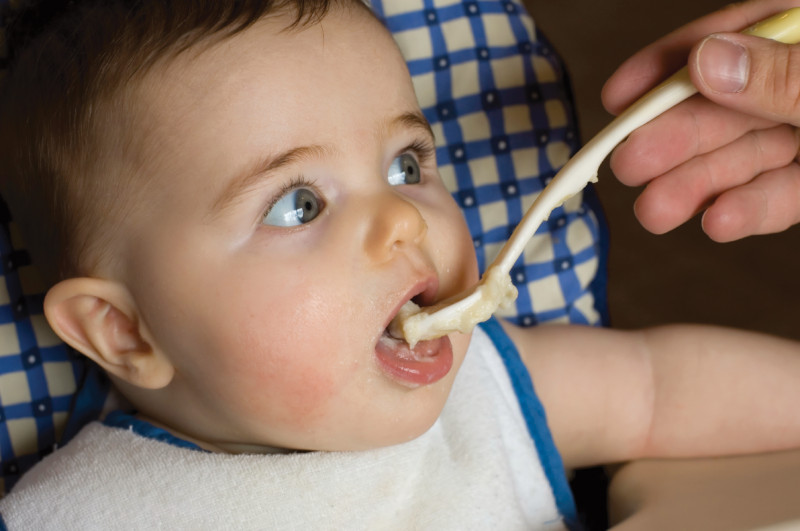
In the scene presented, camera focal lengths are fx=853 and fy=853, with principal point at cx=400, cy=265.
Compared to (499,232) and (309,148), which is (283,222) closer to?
(309,148)

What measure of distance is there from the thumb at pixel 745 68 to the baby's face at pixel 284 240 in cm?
27

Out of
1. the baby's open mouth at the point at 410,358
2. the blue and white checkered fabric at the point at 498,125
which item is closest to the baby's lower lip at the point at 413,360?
the baby's open mouth at the point at 410,358

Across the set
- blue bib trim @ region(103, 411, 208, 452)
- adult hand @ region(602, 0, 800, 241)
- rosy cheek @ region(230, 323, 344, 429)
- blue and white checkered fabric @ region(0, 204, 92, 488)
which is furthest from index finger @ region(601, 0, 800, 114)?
blue and white checkered fabric @ region(0, 204, 92, 488)

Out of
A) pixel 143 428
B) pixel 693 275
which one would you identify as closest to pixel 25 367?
pixel 143 428

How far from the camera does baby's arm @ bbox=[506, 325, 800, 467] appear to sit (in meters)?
0.95

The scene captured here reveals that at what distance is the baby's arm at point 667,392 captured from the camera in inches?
37.5

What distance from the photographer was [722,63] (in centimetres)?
73

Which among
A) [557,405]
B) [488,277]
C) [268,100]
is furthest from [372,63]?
[557,405]

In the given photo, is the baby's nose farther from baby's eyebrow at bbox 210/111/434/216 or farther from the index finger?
the index finger

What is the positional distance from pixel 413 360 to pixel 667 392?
15.1 inches

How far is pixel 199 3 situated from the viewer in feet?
2.47

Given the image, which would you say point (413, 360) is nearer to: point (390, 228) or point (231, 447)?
point (390, 228)

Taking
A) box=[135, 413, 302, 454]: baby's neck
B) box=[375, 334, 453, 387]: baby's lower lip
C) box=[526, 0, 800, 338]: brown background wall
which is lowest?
box=[526, 0, 800, 338]: brown background wall

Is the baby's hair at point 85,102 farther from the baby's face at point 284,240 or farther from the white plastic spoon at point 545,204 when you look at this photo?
the white plastic spoon at point 545,204
